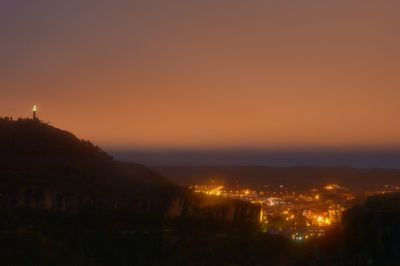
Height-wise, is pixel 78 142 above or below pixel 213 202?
above

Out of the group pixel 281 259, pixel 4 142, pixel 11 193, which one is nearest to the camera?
pixel 281 259

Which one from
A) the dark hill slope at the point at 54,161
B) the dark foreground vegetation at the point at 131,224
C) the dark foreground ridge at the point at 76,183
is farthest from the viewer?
the dark hill slope at the point at 54,161

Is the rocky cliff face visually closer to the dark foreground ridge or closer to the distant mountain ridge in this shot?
the dark foreground ridge

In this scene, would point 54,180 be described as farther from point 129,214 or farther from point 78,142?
point 78,142

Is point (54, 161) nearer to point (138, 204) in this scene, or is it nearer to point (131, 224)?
point (138, 204)

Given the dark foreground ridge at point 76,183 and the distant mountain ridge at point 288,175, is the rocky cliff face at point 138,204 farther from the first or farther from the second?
the distant mountain ridge at point 288,175

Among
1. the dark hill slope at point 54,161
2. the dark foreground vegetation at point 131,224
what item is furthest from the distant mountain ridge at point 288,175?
the dark foreground vegetation at point 131,224

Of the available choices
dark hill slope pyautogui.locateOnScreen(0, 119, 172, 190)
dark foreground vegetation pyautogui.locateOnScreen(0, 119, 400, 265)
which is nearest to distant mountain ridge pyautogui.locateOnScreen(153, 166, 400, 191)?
dark hill slope pyautogui.locateOnScreen(0, 119, 172, 190)

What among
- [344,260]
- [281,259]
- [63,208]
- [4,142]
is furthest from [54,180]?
[344,260]

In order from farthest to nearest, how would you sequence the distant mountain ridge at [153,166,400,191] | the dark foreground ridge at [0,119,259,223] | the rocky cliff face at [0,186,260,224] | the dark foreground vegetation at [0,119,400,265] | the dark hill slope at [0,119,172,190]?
the distant mountain ridge at [153,166,400,191] → the dark hill slope at [0,119,172,190] → the dark foreground ridge at [0,119,259,223] → the rocky cliff face at [0,186,260,224] → the dark foreground vegetation at [0,119,400,265]
